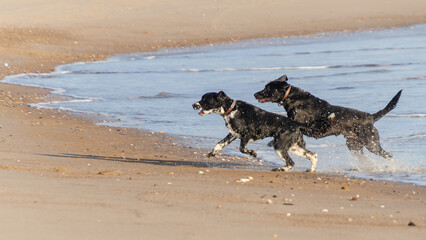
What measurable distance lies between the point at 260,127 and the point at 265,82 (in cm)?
951

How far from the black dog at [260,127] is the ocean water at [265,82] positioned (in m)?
0.43

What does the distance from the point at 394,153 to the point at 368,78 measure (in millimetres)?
8698

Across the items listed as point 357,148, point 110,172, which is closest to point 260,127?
point 357,148

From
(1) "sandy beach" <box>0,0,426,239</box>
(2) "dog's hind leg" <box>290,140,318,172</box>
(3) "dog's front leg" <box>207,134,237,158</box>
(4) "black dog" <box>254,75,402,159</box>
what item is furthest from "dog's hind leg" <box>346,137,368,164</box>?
(3) "dog's front leg" <box>207,134,237,158</box>

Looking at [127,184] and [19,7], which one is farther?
[19,7]

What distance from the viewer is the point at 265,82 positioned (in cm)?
1803

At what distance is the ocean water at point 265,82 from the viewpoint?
10.1 metres

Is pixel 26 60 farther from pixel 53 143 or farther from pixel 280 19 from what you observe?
pixel 280 19

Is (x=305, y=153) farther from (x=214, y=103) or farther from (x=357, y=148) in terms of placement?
(x=214, y=103)

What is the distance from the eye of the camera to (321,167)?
8.89 m

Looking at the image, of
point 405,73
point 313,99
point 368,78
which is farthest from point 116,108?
point 405,73

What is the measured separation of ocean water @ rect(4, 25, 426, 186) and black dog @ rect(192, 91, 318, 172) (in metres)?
0.43

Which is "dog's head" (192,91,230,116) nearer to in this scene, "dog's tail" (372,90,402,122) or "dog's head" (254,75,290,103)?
"dog's head" (254,75,290,103)

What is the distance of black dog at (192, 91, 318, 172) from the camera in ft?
27.8
